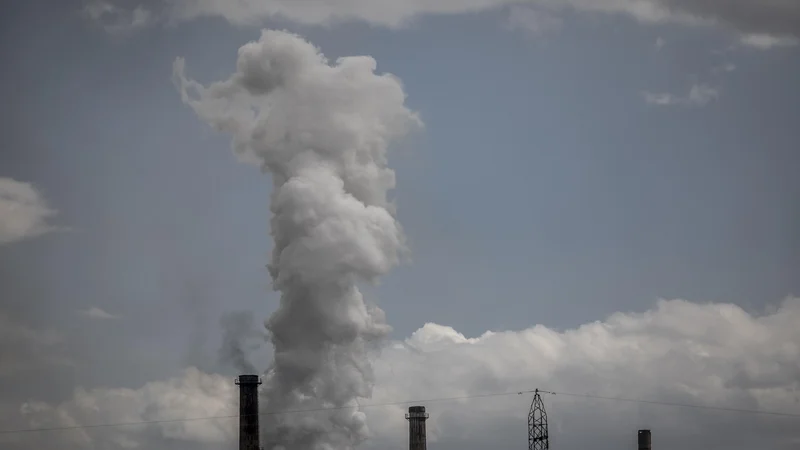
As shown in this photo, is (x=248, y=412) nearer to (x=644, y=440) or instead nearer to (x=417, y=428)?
(x=417, y=428)

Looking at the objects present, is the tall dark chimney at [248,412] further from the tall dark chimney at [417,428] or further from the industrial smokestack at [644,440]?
the industrial smokestack at [644,440]

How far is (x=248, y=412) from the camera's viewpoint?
135 m

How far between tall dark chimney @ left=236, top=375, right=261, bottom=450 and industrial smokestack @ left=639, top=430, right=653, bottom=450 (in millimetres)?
45605

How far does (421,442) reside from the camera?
14238 centimetres

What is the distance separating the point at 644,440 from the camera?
473 feet

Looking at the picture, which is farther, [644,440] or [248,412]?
[644,440]

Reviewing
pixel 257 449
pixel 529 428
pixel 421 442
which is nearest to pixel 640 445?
pixel 529 428

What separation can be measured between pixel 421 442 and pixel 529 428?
1349cm

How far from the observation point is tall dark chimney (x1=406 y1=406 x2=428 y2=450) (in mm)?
142125

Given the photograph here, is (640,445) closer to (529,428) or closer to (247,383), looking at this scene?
(529,428)

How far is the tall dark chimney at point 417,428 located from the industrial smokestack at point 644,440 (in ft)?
84.1

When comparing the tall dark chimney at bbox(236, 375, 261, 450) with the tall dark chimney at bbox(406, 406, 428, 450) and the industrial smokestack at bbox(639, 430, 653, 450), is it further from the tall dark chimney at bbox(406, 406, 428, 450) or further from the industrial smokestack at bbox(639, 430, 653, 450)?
the industrial smokestack at bbox(639, 430, 653, 450)

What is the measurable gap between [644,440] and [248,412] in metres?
47.0

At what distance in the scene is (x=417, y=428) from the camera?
143 meters
